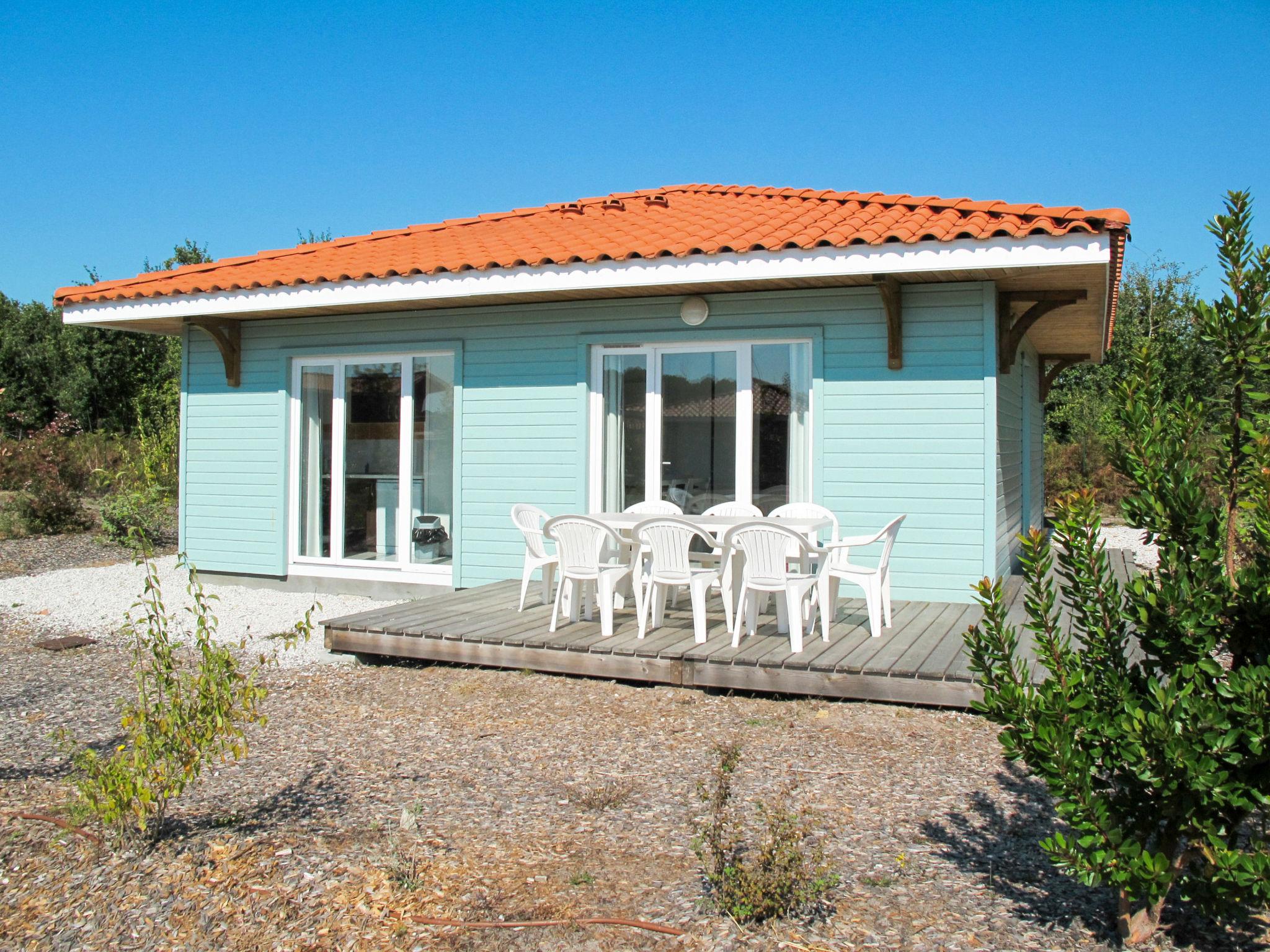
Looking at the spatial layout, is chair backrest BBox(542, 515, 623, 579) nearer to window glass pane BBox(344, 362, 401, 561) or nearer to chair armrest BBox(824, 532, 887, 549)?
chair armrest BBox(824, 532, 887, 549)

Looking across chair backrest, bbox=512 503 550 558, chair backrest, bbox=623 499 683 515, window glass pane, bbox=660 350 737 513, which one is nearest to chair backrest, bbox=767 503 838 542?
window glass pane, bbox=660 350 737 513

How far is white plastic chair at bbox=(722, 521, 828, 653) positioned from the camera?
5.39m

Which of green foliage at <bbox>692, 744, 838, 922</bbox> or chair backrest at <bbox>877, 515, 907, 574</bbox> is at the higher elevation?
chair backrest at <bbox>877, 515, 907, 574</bbox>

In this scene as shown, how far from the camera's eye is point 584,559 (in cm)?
615

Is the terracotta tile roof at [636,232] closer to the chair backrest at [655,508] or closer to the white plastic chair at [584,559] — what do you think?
the chair backrest at [655,508]

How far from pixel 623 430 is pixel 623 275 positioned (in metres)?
1.52

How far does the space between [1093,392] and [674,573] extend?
61.0 feet

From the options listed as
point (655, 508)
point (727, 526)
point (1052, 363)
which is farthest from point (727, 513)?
point (1052, 363)

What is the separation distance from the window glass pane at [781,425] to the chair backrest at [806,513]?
0.52 m

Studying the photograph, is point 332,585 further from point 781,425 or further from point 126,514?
point 126,514

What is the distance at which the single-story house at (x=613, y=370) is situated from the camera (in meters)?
6.86

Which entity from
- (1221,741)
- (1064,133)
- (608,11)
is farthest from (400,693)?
(1064,133)

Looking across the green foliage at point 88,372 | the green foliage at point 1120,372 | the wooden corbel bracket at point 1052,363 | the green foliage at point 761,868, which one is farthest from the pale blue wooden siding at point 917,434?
the green foliage at point 88,372

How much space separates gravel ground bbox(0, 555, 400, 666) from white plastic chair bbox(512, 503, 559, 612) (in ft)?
4.57
